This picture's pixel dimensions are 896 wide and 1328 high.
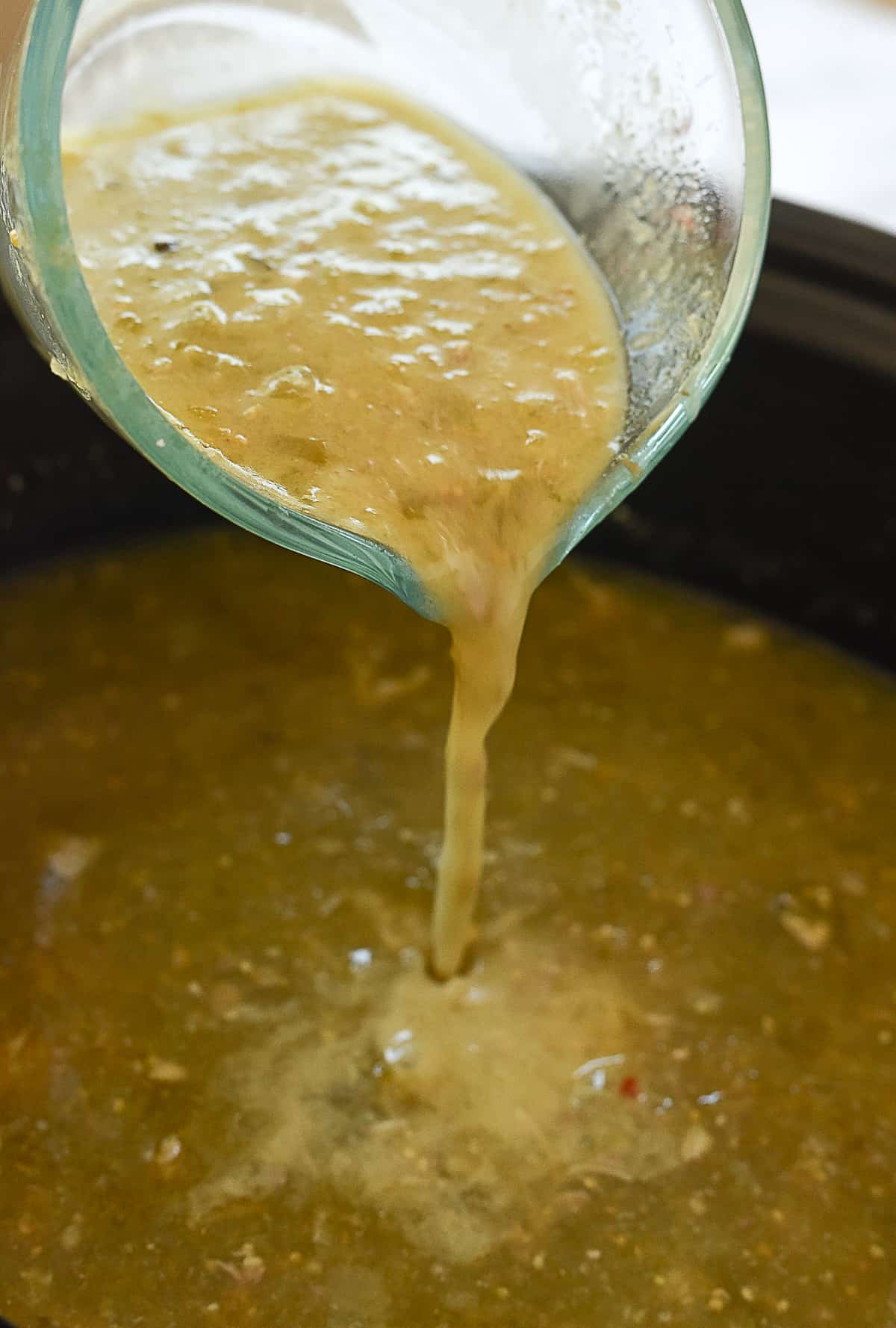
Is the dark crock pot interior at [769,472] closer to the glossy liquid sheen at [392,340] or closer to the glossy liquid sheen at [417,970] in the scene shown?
the glossy liquid sheen at [417,970]

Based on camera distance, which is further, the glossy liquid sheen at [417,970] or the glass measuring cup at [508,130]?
the glossy liquid sheen at [417,970]

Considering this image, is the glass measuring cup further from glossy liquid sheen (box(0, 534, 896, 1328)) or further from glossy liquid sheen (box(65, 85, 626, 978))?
glossy liquid sheen (box(0, 534, 896, 1328))

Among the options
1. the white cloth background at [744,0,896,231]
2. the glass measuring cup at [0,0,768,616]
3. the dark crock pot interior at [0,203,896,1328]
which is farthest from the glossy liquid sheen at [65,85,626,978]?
Result: the white cloth background at [744,0,896,231]

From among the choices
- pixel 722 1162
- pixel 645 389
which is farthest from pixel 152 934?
pixel 645 389

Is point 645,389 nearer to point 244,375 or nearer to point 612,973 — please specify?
point 244,375

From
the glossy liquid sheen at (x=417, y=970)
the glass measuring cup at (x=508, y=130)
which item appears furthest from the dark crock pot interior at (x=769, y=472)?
the glass measuring cup at (x=508, y=130)

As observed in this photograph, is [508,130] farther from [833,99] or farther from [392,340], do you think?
[833,99]
